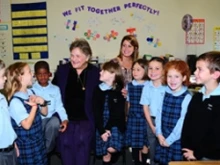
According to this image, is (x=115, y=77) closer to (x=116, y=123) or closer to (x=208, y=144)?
(x=116, y=123)

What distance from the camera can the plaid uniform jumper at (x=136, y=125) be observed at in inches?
101

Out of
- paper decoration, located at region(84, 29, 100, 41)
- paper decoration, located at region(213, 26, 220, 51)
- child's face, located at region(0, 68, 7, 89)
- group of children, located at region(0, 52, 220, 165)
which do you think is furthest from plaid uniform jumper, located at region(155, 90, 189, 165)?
paper decoration, located at region(213, 26, 220, 51)

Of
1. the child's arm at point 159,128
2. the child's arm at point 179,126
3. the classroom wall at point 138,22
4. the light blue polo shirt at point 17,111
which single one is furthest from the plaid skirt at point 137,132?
the classroom wall at point 138,22

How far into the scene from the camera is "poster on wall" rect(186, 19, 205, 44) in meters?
4.36

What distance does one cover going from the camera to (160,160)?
7.26 ft

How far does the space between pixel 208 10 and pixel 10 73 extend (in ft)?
10.8

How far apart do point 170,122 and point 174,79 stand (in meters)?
0.32

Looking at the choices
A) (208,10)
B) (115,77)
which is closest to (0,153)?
(115,77)

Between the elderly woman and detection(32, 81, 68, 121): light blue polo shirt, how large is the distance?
0.23 feet

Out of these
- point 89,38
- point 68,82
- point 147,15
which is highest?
point 147,15

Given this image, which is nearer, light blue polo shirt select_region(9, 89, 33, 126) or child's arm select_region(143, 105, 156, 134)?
light blue polo shirt select_region(9, 89, 33, 126)

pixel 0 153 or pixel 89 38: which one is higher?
pixel 89 38

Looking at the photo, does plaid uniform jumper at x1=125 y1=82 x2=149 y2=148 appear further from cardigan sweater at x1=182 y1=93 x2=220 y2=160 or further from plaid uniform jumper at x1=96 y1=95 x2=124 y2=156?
cardigan sweater at x1=182 y1=93 x2=220 y2=160

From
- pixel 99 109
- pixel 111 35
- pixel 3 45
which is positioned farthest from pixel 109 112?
pixel 3 45
